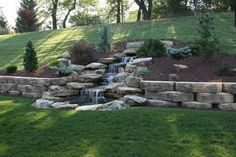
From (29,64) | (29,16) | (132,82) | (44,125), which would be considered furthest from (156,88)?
(29,16)

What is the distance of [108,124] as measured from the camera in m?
6.07

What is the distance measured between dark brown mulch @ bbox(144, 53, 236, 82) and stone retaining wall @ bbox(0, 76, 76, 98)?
7.78 feet

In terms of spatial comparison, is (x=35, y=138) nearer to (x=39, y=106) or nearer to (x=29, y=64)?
(x=39, y=106)

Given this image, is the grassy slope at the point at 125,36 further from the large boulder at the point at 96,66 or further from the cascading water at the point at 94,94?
the cascading water at the point at 94,94

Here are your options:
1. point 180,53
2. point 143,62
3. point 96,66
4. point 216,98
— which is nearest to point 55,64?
point 96,66

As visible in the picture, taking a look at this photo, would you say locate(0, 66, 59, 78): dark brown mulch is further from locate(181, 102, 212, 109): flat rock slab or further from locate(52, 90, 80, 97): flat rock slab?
locate(181, 102, 212, 109): flat rock slab

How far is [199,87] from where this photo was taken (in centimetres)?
739

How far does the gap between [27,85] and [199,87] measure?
4.87m

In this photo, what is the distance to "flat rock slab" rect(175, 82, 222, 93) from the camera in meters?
7.27

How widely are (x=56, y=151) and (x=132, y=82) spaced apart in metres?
3.68

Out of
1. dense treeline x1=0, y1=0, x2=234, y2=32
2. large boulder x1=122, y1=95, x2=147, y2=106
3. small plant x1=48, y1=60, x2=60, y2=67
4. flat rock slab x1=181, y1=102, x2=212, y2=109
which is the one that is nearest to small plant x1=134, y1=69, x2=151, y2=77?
large boulder x1=122, y1=95, x2=147, y2=106

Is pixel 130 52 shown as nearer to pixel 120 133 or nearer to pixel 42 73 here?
pixel 42 73

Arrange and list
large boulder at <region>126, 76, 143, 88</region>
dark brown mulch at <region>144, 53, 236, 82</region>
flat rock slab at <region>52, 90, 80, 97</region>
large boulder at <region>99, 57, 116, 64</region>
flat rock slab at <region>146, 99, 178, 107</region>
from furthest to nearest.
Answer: large boulder at <region>99, 57, 116, 64</region>
flat rock slab at <region>52, 90, 80, 97</region>
large boulder at <region>126, 76, 143, 88</region>
dark brown mulch at <region>144, 53, 236, 82</region>
flat rock slab at <region>146, 99, 178, 107</region>

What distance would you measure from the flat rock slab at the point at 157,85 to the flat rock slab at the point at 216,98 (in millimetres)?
672
